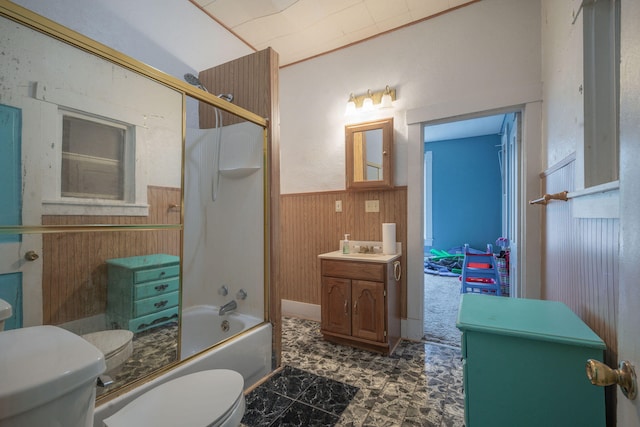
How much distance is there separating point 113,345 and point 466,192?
6011 millimetres

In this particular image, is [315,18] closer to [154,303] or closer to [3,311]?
[154,303]

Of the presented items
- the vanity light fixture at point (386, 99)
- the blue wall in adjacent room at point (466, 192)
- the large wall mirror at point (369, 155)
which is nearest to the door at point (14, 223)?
the large wall mirror at point (369, 155)

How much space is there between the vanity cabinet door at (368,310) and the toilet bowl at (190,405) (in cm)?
125

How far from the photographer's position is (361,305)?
222 centimetres

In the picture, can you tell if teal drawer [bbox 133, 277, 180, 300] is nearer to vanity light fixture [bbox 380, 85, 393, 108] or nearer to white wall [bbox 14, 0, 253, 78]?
white wall [bbox 14, 0, 253, 78]

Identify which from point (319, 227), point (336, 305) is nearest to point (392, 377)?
point (336, 305)

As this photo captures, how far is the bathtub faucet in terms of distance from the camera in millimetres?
2066

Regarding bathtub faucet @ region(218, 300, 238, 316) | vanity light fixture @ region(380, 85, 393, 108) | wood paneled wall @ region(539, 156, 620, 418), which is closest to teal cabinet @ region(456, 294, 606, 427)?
wood paneled wall @ region(539, 156, 620, 418)

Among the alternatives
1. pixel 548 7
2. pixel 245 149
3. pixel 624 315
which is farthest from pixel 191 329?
pixel 548 7

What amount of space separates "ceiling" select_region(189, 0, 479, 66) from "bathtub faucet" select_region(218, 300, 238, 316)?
2468mm

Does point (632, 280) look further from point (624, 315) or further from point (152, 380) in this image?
point (152, 380)

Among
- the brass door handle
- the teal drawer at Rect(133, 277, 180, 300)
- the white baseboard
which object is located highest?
the brass door handle

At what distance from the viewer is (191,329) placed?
6.00 feet

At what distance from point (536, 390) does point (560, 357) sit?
0.45 feet
